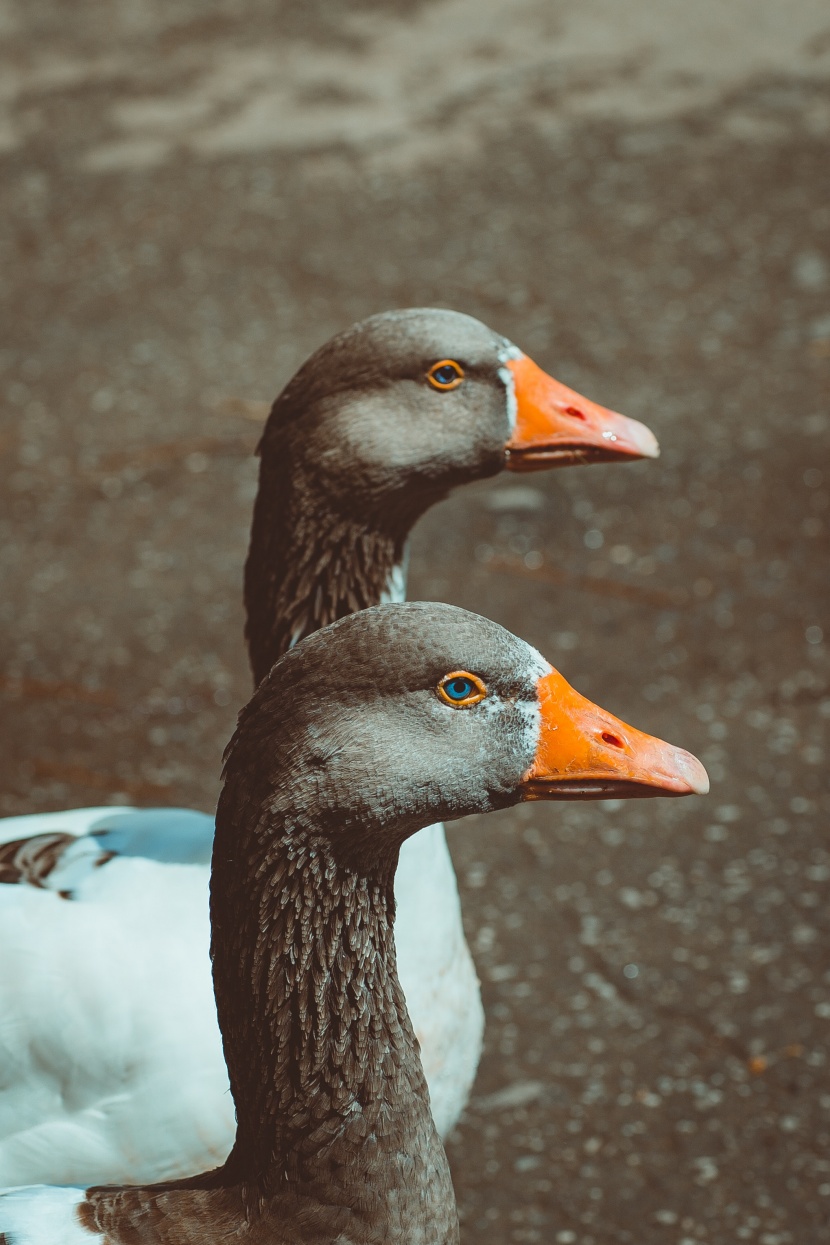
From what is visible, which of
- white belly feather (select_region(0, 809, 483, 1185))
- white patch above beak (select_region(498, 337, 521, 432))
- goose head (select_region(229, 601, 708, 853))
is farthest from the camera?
white patch above beak (select_region(498, 337, 521, 432))

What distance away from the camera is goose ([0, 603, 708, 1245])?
74.4 inches

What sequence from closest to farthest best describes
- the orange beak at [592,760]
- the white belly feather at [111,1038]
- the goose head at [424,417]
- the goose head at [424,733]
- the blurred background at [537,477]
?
the goose head at [424,733]
the orange beak at [592,760]
the white belly feather at [111,1038]
the goose head at [424,417]
the blurred background at [537,477]

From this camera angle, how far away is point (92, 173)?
7094 millimetres

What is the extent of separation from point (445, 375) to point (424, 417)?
0.10m

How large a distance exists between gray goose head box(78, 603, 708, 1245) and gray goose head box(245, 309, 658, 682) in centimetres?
79

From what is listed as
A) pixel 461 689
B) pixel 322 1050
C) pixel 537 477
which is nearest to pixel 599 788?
pixel 461 689

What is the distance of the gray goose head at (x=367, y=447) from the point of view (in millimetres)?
2688

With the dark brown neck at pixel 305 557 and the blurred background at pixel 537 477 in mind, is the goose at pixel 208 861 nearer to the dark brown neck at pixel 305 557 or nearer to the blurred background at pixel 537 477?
the dark brown neck at pixel 305 557

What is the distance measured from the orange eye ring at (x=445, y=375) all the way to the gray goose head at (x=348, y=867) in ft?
2.97

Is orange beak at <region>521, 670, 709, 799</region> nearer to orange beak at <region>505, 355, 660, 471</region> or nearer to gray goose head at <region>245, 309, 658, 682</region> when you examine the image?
gray goose head at <region>245, 309, 658, 682</region>

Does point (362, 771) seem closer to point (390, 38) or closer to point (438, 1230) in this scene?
point (438, 1230)

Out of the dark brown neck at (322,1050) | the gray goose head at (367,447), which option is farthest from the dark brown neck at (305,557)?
the dark brown neck at (322,1050)

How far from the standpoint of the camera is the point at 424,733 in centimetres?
193

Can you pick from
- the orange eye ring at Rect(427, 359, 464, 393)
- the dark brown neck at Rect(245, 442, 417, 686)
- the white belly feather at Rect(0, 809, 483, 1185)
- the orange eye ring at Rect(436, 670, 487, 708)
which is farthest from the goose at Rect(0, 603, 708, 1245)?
the orange eye ring at Rect(427, 359, 464, 393)
